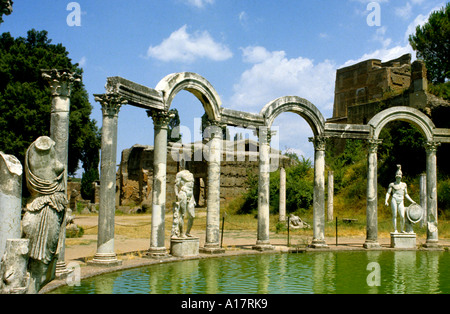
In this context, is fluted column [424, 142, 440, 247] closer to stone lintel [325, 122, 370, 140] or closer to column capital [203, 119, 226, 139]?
stone lintel [325, 122, 370, 140]

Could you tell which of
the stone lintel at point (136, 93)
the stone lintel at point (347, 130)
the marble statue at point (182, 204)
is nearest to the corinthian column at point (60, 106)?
the stone lintel at point (136, 93)

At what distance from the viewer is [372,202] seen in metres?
15.8

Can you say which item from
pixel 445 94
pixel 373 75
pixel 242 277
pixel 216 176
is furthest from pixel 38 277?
pixel 373 75

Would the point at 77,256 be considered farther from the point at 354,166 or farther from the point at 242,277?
the point at 354,166

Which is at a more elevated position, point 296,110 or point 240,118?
point 296,110

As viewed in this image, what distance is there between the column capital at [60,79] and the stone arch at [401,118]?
11.5m

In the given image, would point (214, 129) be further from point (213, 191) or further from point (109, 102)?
point (109, 102)

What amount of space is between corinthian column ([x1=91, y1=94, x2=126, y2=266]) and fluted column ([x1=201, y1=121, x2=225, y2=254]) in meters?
3.56

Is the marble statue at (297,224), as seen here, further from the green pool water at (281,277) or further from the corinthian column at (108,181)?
the corinthian column at (108,181)

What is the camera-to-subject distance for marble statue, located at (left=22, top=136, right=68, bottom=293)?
5770mm

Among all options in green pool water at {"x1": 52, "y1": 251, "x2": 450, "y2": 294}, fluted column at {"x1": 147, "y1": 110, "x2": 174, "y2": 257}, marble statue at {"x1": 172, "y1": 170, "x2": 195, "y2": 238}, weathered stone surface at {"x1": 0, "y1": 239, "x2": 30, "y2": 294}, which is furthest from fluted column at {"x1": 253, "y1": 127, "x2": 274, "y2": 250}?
weathered stone surface at {"x1": 0, "y1": 239, "x2": 30, "y2": 294}

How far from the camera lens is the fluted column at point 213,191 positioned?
42.8ft

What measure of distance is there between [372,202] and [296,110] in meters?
4.29

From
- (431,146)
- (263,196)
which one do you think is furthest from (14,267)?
(431,146)
